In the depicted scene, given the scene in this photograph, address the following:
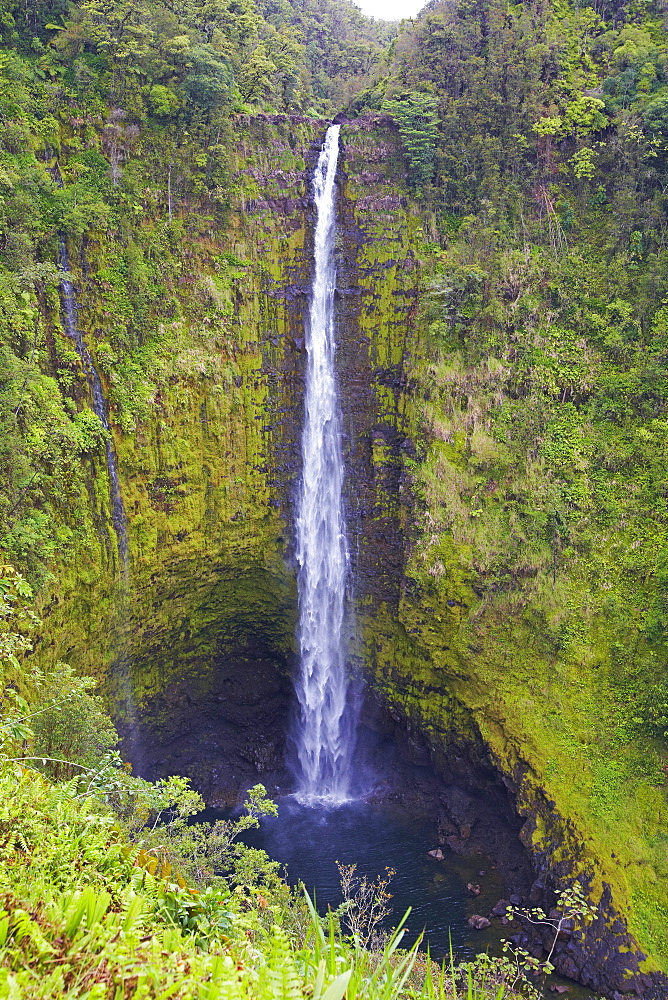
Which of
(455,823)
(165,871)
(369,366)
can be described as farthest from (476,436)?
(165,871)

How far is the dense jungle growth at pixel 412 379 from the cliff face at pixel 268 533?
0.29ft

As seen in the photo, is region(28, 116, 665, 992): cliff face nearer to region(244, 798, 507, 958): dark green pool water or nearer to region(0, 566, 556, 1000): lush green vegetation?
region(244, 798, 507, 958): dark green pool water

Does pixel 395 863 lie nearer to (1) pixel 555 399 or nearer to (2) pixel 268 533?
(2) pixel 268 533

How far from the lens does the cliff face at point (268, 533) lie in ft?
47.3

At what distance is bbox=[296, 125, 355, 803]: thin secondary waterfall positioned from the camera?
17.7 meters

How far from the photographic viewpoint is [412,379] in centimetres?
1697

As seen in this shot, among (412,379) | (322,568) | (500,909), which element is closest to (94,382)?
(322,568)

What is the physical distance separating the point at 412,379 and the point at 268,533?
582cm

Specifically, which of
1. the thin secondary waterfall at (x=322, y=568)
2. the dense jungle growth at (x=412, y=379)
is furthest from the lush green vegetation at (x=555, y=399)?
the thin secondary waterfall at (x=322, y=568)

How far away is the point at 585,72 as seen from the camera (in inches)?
734

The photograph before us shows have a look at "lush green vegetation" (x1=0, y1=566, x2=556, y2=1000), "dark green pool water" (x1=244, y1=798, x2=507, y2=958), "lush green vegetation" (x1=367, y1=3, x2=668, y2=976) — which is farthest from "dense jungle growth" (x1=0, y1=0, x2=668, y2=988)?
"lush green vegetation" (x1=0, y1=566, x2=556, y2=1000)

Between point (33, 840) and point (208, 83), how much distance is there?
19153 mm

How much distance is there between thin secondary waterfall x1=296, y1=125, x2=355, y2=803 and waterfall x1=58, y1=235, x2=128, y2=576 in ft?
16.4

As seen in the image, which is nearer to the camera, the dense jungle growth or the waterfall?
the dense jungle growth
